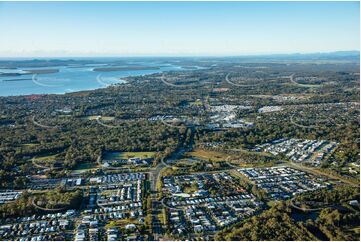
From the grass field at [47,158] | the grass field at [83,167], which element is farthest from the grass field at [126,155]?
the grass field at [47,158]

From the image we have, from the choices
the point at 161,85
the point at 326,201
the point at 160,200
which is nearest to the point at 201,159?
the point at 160,200

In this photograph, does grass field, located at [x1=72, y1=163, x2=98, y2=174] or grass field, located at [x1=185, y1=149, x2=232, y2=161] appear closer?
grass field, located at [x1=72, y1=163, x2=98, y2=174]

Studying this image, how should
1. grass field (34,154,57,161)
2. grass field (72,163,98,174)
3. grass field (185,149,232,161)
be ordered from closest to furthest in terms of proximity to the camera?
1. grass field (72,163,98,174)
2. grass field (185,149,232,161)
3. grass field (34,154,57,161)

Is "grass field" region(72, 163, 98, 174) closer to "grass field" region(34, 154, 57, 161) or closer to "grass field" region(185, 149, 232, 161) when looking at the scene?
"grass field" region(34, 154, 57, 161)

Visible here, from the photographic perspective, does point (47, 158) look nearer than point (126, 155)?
Yes

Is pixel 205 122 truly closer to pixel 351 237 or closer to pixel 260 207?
pixel 260 207

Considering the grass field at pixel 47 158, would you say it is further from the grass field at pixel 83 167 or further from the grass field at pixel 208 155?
the grass field at pixel 208 155

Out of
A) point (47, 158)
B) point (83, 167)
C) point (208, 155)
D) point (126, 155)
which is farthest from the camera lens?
point (126, 155)

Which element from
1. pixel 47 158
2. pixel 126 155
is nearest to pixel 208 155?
pixel 126 155

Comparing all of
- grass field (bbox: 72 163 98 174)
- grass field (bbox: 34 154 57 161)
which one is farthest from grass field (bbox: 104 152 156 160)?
grass field (bbox: 34 154 57 161)

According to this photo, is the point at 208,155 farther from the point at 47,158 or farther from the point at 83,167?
the point at 47,158

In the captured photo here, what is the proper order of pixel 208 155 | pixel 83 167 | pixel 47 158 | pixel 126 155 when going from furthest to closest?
pixel 126 155
pixel 208 155
pixel 47 158
pixel 83 167
